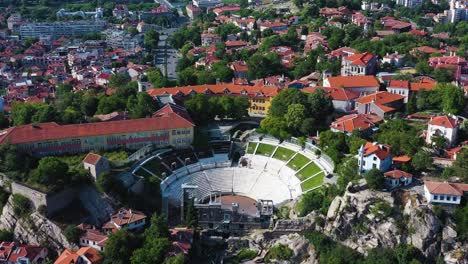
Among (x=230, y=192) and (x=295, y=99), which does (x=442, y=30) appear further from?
(x=230, y=192)

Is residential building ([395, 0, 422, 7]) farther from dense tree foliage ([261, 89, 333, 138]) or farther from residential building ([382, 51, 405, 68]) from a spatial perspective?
dense tree foliage ([261, 89, 333, 138])

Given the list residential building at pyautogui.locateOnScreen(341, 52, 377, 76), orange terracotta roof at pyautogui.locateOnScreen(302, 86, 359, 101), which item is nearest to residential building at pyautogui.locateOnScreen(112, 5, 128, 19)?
residential building at pyautogui.locateOnScreen(341, 52, 377, 76)

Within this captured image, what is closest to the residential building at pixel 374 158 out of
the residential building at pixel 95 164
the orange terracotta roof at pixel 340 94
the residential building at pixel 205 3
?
the orange terracotta roof at pixel 340 94

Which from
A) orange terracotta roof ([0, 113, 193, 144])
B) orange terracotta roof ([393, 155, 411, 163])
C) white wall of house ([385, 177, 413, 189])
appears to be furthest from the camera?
orange terracotta roof ([0, 113, 193, 144])

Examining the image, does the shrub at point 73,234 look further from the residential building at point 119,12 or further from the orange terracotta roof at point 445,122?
the residential building at point 119,12

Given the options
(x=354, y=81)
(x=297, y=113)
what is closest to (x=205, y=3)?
(x=354, y=81)

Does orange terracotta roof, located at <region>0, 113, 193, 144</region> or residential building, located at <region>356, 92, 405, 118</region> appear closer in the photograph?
orange terracotta roof, located at <region>0, 113, 193, 144</region>
